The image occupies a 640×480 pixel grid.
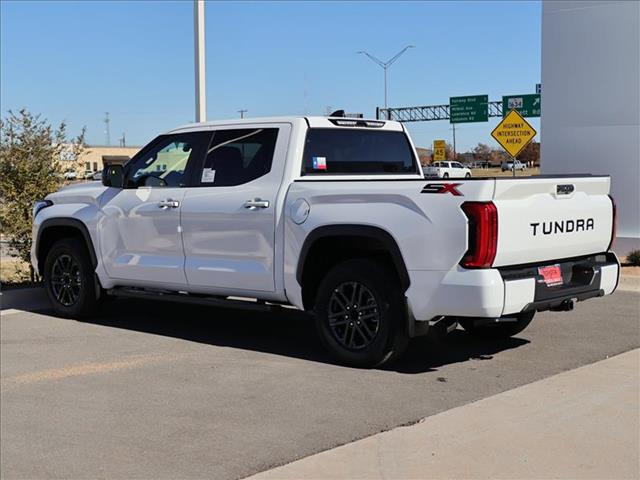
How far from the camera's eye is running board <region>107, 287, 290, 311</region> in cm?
696

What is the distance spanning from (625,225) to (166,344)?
1099 centimetres

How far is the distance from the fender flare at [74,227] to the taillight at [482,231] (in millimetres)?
4367

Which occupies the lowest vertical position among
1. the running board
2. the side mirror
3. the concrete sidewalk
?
the concrete sidewalk

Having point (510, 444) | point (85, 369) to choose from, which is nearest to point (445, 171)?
point (85, 369)

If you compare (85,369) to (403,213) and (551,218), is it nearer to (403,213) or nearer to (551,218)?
(403,213)

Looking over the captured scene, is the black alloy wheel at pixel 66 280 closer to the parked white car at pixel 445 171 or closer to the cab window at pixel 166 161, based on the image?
the cab window at pixel 166 161

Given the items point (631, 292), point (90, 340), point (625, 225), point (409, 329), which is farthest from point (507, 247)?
point (625, 225)

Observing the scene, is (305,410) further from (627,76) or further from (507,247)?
(627,76)

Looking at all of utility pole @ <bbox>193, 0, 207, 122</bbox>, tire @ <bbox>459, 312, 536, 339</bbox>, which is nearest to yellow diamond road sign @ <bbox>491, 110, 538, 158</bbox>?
utility pole @ <bbox>193, 0, 207, 122</bbox>

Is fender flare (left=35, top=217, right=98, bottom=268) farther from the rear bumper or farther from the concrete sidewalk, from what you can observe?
the concrete sidewalk

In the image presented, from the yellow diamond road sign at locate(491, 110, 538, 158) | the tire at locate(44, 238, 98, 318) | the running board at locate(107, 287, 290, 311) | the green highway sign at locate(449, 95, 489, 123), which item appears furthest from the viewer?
the green highway sign at locate(449, 95, 489, 123)

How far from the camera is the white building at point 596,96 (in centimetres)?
1506

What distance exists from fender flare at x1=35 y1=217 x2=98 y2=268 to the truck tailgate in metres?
4.53

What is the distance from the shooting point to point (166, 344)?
296 inches
